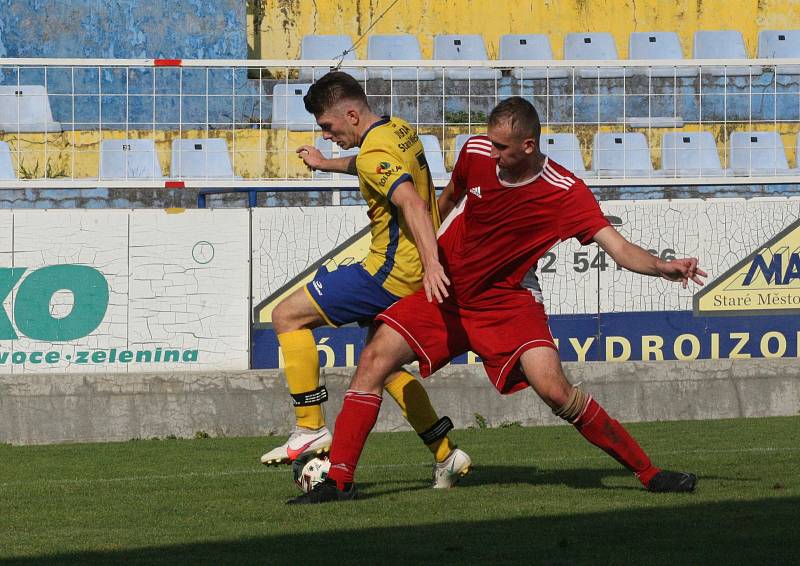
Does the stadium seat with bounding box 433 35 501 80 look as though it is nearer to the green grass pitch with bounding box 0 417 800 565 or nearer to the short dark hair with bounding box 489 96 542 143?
the green grass pitch with bounding box 0 417 800 565

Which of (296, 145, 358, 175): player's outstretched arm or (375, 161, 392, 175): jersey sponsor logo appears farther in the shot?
(296, 145, 358, 175): player's outstretched arm

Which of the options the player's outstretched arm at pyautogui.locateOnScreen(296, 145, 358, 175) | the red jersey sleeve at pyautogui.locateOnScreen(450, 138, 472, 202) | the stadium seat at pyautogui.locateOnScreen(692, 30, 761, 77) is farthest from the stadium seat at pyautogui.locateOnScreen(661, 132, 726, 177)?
the red jersey sleeve at pyautogui.locateOnScreen(450, 138, 472, 202)

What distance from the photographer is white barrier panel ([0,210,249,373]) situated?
1253cm

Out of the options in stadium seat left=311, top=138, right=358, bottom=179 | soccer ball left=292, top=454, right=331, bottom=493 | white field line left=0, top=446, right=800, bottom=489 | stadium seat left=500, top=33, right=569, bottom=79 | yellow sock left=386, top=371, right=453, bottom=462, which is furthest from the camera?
stadium seat left=500, top=33, right=569, bottom=79

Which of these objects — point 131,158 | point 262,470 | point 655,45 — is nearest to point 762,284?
point 262,470

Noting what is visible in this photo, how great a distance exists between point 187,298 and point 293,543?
750 cm

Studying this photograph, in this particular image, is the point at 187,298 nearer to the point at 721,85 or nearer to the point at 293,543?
the point at 721,85

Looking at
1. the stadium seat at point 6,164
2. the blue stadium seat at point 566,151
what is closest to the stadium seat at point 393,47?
Answer: the blue stadium seat at point 566,151

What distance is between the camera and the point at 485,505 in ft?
21.6

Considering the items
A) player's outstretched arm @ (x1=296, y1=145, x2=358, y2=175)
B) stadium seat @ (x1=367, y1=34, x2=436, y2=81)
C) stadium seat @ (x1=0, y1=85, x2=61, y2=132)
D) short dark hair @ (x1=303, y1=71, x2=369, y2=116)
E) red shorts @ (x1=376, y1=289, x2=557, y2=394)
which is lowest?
red shorts @ (x1=376, y1=289, x2=557, y2=394)

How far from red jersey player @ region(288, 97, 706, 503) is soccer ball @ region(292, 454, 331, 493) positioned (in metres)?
0.17

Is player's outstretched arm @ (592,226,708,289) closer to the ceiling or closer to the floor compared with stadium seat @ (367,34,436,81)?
closer to the floor

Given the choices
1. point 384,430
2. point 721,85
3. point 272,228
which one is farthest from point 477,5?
point 384,430

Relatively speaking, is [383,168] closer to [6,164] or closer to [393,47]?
[6,164]
